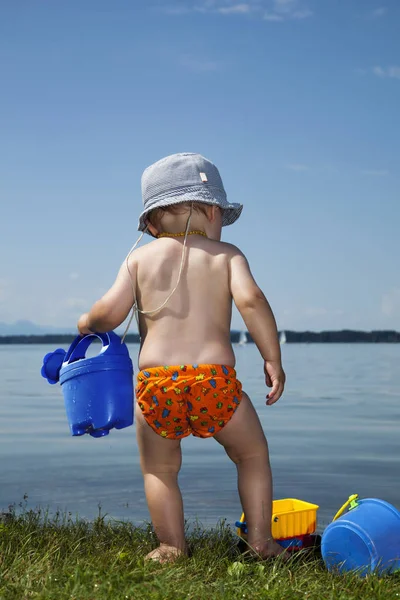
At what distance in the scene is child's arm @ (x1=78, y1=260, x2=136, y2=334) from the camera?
4758 mm

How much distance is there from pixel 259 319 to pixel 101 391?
93cm

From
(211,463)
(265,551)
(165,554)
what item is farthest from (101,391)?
(211,463)

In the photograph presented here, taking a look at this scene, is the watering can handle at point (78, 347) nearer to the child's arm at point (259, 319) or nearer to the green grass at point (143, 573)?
the child's arm at point (259, 319)

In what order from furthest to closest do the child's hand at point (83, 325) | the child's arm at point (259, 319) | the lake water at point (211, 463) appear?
the lake water at point (211, 463) → the child's hand at point (83, 325) → the child's arm at point (259, 319)

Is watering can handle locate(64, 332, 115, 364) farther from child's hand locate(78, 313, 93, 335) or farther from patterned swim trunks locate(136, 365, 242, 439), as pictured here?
patterned swim trunks locate(136, 365, 242, 439)

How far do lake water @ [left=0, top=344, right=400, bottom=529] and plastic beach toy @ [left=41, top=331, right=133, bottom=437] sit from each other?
4.12 ft

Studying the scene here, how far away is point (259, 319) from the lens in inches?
180

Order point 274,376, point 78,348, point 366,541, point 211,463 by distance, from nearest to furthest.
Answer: point 366,541
point 274,376
point 78,348
point 211,463

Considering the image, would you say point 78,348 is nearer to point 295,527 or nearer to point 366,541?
point 295,527

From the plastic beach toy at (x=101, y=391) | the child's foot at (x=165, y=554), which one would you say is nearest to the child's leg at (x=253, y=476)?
the child's foot at (x=165, y=554)

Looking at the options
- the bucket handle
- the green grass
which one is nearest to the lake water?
the green grass

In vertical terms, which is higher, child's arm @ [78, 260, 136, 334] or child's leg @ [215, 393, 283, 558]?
child's arm @ [78, 260, 136, 334]

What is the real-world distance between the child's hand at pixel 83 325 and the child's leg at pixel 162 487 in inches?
21.4

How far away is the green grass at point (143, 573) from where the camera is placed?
150 inches
